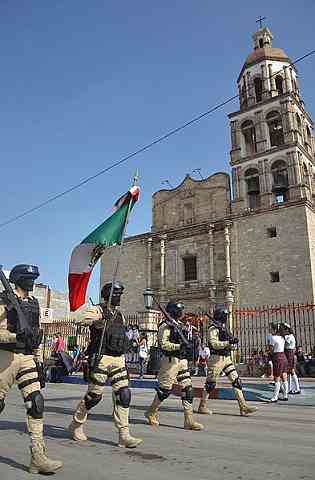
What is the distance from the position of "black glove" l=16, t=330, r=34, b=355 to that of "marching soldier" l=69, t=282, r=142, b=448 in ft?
3.73

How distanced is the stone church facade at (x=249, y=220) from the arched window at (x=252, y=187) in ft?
0.21

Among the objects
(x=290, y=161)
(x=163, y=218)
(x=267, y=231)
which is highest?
(x=290, y=161)

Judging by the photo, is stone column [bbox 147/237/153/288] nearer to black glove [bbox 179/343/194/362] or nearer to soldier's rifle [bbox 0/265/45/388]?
black glove [bbox 179/343/194/362]

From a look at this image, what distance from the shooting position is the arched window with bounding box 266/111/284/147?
27.6 meters

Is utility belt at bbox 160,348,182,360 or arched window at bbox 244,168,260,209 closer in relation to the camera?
utility belt at bbox 160,348,182,360

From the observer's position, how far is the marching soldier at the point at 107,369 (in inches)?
193

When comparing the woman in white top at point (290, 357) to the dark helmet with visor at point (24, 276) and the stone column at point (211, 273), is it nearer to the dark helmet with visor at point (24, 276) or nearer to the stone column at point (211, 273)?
the dark helmet with visor at point (24, 276)

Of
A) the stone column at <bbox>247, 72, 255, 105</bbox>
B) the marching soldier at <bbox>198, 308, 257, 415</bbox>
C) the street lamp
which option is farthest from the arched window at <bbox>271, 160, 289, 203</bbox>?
the marching soldier at <bbox>198, 308, 257, 415</bbox>

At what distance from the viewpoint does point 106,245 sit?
7.07 meters

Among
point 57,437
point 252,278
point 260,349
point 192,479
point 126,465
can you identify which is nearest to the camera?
point 192,479

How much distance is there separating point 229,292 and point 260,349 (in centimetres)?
407

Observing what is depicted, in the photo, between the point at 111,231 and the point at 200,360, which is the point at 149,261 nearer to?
the point at 200,360

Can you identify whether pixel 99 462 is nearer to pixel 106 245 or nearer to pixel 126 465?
pixel 126 465

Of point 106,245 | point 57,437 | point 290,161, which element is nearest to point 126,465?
point 57,437
